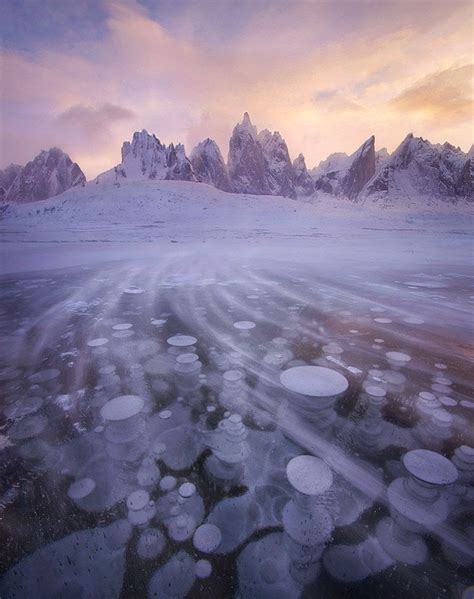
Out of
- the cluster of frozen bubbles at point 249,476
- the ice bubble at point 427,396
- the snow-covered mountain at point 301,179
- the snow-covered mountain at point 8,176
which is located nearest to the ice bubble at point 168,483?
the cluster of frozen bubbles at point 249,476

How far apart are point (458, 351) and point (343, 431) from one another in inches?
104

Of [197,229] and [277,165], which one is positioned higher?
[277,165]

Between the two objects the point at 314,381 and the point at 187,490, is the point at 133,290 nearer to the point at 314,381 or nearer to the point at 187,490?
the point at 314,381

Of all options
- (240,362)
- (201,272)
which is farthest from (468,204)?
(240,362)

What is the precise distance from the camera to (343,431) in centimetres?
256

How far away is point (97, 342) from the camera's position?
4.32 metres

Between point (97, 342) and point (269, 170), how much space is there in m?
107

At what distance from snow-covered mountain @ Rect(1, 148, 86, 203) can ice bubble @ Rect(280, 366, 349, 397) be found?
124m

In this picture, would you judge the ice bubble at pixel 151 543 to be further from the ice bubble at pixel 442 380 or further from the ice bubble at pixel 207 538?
the ice bubble at pixel 442 380

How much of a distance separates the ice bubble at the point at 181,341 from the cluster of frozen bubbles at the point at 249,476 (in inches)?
29.6

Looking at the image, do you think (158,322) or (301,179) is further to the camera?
(301,179)

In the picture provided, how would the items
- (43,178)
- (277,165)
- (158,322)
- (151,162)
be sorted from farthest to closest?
(43,178) → (277,165) → (151,162) → (158,322)

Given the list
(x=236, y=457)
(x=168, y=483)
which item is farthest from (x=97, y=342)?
(x=236, y=457)

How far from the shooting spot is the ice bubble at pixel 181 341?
4.21 metres
